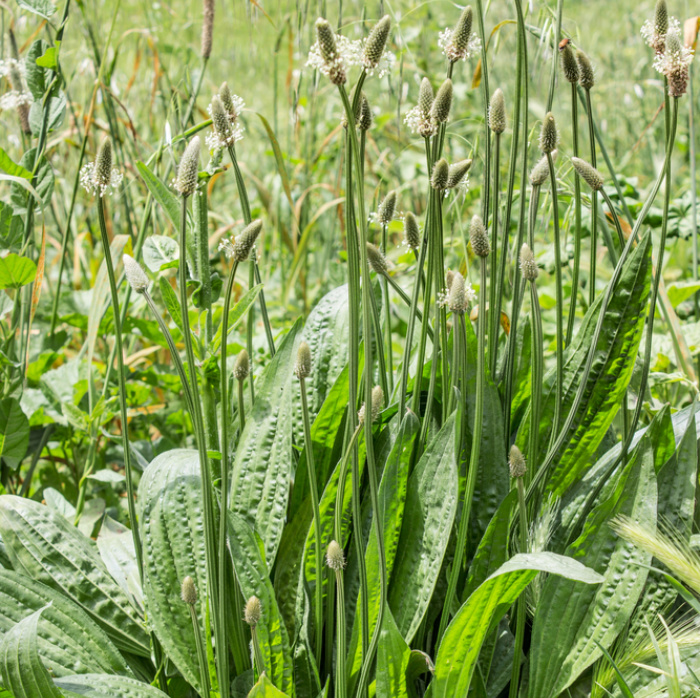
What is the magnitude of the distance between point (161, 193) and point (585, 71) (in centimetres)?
56

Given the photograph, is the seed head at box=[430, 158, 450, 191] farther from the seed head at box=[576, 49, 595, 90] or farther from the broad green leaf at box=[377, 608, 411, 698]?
the broad green leaf at box=[377, 608, 411, 698]

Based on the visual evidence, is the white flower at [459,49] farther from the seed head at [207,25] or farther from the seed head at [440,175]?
the seed head at [207,25]

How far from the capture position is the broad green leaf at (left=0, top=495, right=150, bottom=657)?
940mm

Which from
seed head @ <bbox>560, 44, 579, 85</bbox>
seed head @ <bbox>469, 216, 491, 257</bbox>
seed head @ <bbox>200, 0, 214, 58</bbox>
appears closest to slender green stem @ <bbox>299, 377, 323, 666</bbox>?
seed head @ <bbox>469, 216, 491, 257</bbox>

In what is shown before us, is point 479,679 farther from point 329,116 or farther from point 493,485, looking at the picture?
point 329,116

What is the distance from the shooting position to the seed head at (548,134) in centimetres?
77

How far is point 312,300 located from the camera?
7.33 feet

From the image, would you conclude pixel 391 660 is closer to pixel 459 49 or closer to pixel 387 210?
pixel 387 210

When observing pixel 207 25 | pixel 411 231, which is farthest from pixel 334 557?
pixel 207 25

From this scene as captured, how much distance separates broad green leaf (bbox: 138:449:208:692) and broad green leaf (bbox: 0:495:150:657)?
4.2 inches

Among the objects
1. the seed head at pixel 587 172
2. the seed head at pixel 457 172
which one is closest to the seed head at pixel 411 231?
the seed head at pixel 457 172

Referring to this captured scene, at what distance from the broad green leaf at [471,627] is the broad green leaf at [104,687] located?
1.12 ft

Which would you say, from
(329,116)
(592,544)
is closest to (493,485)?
(592,544)

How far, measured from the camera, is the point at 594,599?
0.82 m
